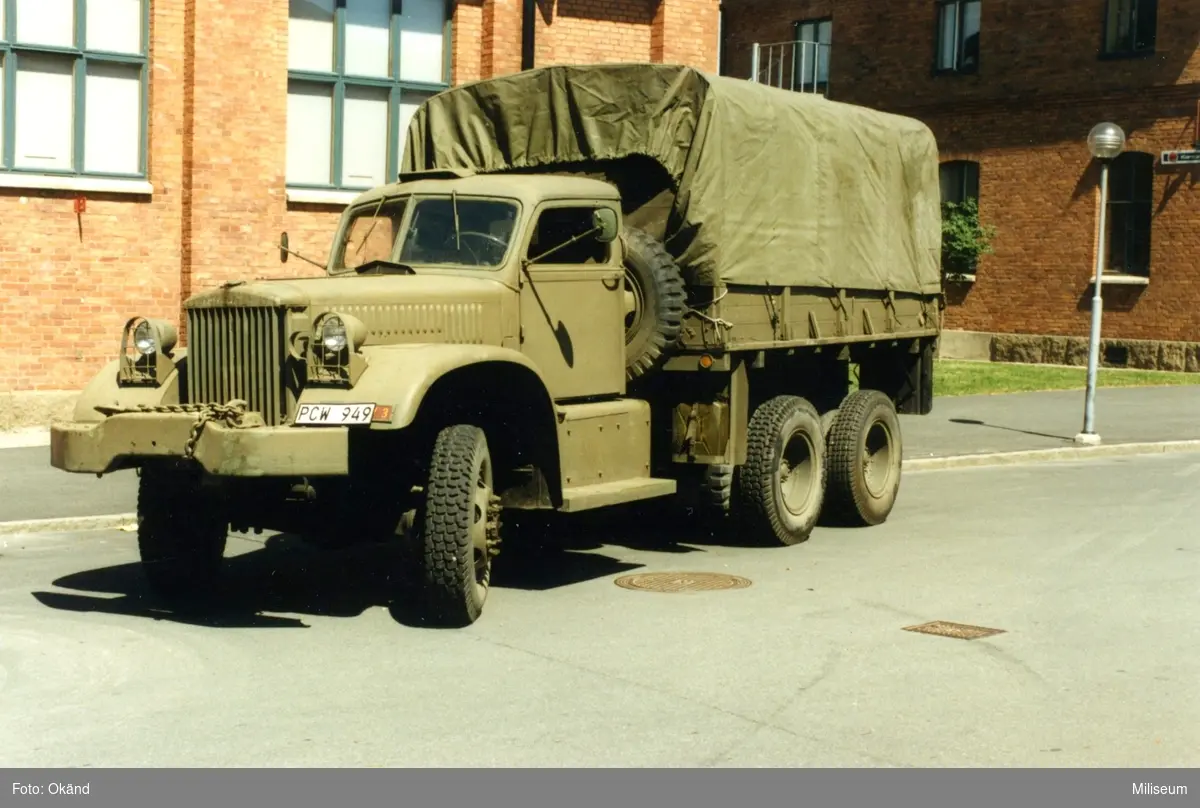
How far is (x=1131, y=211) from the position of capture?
3419cm

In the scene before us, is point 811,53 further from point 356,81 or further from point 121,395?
point 121,395

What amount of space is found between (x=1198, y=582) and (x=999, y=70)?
27.0m

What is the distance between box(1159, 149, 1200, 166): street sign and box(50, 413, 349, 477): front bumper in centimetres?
2695

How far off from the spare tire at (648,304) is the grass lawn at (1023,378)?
16.1 metres

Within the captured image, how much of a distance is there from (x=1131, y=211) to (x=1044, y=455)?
1633cm

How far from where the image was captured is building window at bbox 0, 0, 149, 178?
18609mm

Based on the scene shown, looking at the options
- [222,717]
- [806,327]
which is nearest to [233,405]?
[222,717]

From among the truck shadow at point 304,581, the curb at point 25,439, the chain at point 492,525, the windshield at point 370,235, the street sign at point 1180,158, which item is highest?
the street sign at point 1180,158

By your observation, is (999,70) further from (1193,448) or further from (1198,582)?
(1198,582)

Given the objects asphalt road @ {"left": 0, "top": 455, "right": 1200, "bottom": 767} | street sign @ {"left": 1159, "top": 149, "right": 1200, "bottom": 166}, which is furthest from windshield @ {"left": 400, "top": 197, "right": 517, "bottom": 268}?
street sign @ {"left": 1159, "top": 149, "right": 1200, "bottom": 166}

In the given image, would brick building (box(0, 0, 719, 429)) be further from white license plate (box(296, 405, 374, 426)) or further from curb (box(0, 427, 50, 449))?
white license plate (box(296, 405, 374, 426))

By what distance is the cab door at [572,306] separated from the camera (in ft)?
33.2

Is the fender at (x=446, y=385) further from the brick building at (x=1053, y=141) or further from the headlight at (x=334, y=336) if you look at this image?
the brick building at (x=1053, y=141)

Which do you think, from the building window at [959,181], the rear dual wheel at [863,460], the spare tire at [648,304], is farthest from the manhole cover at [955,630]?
the building window at [959,181]
